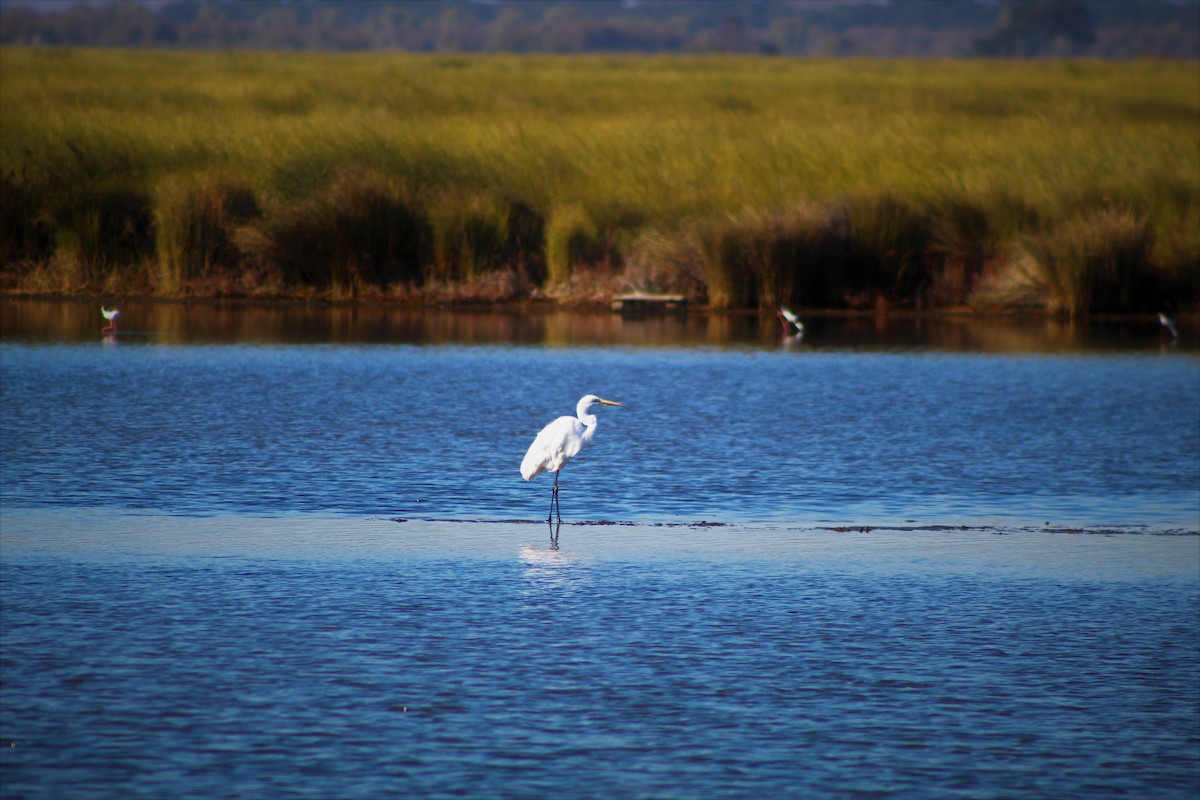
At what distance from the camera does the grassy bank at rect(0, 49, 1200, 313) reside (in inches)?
900

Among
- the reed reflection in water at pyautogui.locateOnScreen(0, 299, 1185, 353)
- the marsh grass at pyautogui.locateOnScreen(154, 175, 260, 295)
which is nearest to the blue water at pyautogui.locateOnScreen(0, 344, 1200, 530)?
the reed reflection in water at pyautogui.locateOnScreen(0, 299, 1185, 353)

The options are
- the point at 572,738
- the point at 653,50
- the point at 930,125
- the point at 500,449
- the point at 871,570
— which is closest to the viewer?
the point at 572,738

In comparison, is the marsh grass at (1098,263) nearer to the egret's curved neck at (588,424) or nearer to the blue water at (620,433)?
the blue water at (620,433)

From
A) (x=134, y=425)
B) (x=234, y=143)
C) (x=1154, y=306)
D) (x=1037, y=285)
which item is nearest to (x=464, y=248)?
(x=234, y=143)

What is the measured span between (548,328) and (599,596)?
13815 mm

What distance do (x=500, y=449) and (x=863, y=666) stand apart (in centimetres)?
561

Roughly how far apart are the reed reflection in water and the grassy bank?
0.68 metres

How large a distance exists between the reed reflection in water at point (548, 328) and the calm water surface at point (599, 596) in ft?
14.6

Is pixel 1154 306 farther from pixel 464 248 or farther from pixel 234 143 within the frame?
pixel 234 143

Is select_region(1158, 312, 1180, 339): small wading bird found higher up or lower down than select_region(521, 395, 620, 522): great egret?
higher up

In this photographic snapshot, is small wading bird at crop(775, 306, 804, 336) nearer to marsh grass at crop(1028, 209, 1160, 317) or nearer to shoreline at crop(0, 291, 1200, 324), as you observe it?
shoreline at crop(0, 291, 1200, 324)

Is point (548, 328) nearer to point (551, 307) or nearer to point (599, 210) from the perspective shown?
point (551, 307)

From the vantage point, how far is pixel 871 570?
26.0ft

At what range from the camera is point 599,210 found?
81.5 feet
